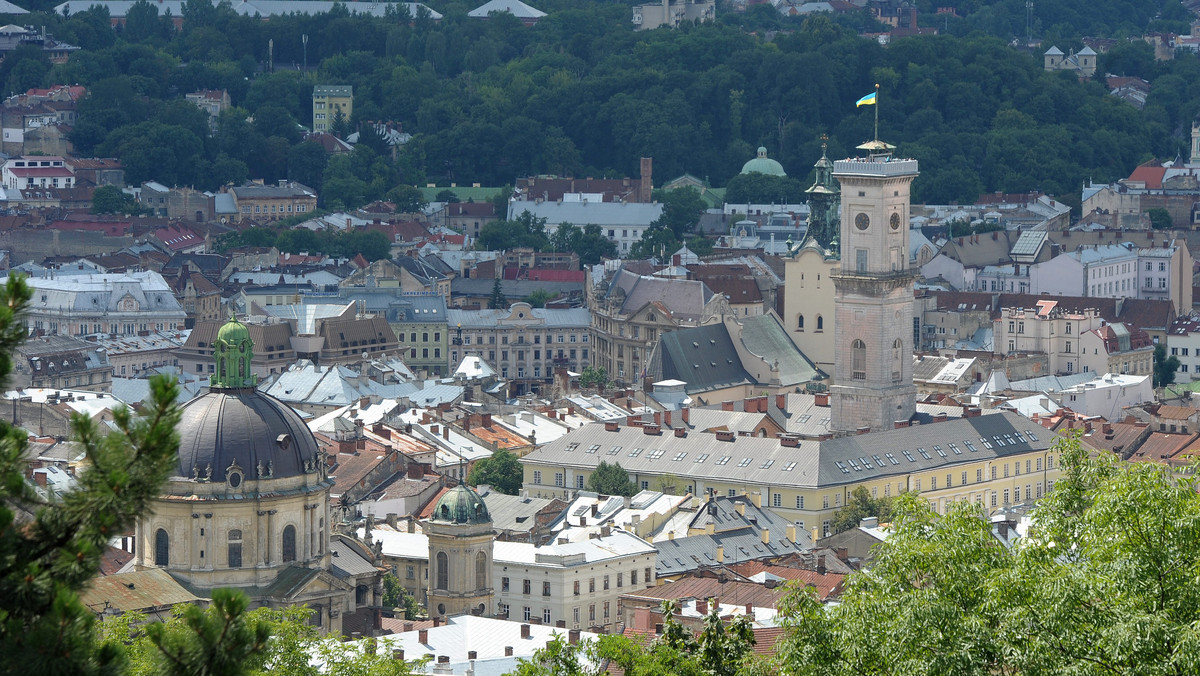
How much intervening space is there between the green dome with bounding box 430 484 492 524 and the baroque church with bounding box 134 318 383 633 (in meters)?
3.10

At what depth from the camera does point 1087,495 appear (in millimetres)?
30656

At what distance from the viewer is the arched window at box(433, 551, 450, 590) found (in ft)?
190

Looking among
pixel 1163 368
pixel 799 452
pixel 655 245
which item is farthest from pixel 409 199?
pixel 799 452

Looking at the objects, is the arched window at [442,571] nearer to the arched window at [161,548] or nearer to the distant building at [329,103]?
the arched window at [161,548]

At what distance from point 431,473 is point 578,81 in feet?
336

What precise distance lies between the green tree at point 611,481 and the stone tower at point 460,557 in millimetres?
14937

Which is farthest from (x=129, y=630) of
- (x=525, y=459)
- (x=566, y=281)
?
(x=566, y=281)

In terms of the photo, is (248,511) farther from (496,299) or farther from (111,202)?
(111,202)

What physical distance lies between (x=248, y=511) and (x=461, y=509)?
18.0 ft

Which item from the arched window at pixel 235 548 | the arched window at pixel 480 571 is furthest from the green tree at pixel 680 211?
the arched window at pixel 235 548

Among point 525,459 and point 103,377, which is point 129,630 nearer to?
point 525,459

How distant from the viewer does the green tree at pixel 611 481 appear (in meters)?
73.0

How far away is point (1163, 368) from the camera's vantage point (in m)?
107

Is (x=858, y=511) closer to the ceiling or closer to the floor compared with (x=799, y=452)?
closer to the floor
